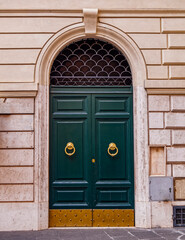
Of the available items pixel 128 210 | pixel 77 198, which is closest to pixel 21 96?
pixel 77 198

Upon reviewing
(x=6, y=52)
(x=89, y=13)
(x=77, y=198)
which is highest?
(x=89, y=13)

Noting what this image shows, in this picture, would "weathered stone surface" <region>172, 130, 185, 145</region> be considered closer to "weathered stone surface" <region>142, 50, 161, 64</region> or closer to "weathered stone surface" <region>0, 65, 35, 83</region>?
"weathered stone surface" <region>142, 50, 161, 64</region>

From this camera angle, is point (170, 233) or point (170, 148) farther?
point (170, 148)

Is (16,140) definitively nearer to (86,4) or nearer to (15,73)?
(15,73)

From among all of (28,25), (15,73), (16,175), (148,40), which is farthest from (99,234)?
(28,25)

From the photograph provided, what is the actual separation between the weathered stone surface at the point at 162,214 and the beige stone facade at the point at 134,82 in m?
0.02

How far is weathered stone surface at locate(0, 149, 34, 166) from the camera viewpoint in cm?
736

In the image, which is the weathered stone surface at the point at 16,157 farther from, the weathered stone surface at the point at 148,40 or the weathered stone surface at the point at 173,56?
the weathered stone surface at the point at 173,56

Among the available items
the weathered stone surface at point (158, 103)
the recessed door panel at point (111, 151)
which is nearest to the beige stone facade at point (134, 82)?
the weathered stone surface at point (158, 103)

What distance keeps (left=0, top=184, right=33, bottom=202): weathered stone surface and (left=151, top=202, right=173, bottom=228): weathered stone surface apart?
272 centimetres

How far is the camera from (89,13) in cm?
748

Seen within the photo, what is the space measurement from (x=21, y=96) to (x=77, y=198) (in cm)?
261

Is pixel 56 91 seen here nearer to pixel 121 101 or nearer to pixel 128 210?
pixel 121 101

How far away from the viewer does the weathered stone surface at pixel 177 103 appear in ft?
24.7
